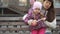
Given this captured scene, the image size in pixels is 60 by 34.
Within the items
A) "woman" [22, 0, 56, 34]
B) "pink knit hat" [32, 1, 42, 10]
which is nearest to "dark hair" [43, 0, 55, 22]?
"woman" [22, 0, 56, 34]

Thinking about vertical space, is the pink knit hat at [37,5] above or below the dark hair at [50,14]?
above

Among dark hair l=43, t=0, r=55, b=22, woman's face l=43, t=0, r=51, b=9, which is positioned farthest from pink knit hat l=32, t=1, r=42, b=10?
dark hair l=43, t=0, r=55, b=22

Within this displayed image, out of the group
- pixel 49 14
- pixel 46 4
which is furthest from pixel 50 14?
pixel 46 4

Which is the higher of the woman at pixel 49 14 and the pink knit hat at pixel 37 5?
the pink knit hat at pixel 37 5

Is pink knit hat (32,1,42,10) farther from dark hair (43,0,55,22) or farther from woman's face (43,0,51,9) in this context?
dark hair (43,0,55,22)

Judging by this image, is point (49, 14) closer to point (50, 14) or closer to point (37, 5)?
point (50, 14)

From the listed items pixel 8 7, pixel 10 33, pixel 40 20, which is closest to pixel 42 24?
pixel 40 20

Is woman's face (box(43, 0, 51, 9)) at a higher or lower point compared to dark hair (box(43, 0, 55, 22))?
higher

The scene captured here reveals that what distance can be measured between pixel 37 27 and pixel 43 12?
0.29 metres

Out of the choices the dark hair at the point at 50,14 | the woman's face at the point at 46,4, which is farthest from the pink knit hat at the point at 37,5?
the dark hair at the point at 50,14

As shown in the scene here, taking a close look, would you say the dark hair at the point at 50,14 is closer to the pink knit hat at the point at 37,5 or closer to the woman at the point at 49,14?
the woman at the point at 49,14

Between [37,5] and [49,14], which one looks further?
[49,14]

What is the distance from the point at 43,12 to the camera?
4316 millimetres

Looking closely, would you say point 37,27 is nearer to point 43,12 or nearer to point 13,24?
point 43,12
